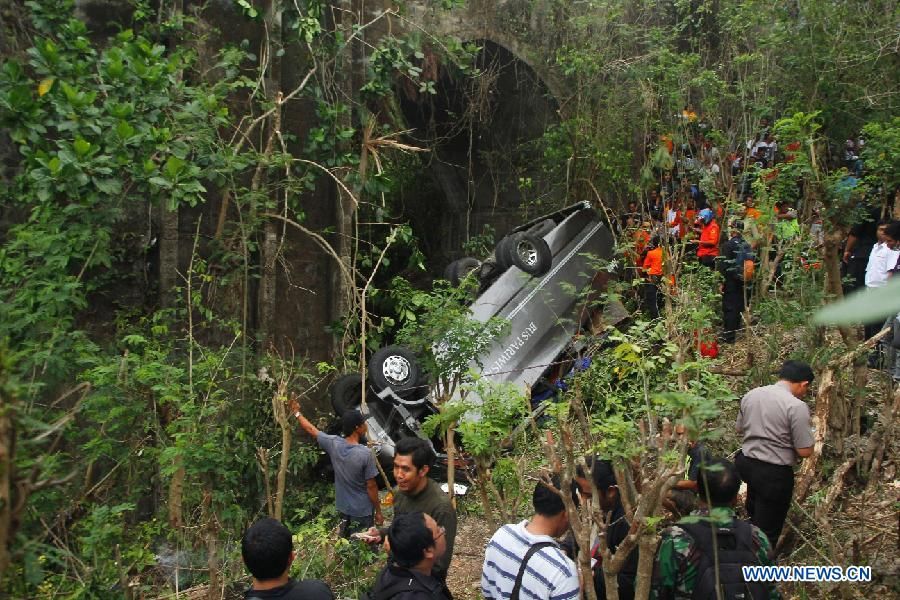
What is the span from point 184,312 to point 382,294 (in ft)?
11.7

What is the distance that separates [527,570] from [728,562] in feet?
2.74

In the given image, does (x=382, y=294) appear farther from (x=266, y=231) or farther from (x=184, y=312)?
(x=184, y=312)

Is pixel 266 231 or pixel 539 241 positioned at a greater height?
pixel 539 241

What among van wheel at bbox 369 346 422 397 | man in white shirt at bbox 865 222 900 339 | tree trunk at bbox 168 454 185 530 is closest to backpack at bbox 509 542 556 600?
tree trunk at bbox 168 454 185 530

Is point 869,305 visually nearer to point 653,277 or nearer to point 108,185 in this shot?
point 108,185

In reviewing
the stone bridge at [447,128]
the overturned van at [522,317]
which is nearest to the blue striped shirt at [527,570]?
the overturned van at [522,317]

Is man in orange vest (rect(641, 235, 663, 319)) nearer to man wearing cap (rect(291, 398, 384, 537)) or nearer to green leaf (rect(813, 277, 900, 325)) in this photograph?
man wearing cap (rect(291, 398, 384, 537))

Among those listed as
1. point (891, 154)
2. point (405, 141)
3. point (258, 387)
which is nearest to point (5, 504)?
point (258, 387)

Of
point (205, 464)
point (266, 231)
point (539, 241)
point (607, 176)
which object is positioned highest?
point (607, 176)

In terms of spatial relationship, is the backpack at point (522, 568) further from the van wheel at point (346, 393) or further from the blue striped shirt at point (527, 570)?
the van wheel at point (346, 393)

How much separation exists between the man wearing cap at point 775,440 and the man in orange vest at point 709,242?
210 inches

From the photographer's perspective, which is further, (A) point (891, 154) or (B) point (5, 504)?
(A) point (891, 154)

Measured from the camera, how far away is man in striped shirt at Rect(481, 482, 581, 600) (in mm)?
3416

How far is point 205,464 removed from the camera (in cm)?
596
